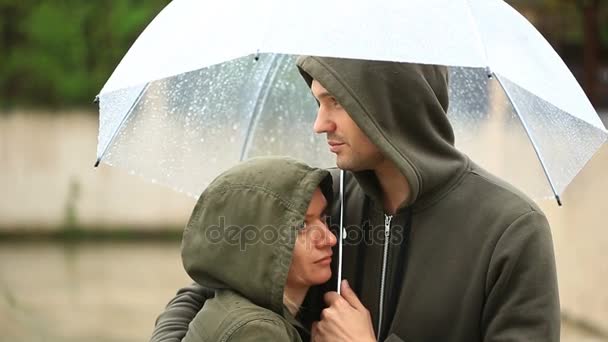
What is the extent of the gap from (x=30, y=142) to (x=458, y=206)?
9645 millimetres

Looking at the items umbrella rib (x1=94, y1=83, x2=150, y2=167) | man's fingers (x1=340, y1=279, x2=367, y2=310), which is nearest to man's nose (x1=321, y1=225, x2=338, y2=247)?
man's fingers (x1=340, y1=279, x2=367, y2=310)

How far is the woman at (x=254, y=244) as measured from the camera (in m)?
2.28

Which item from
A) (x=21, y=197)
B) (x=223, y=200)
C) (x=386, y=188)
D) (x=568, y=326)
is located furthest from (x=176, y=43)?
(x=21, y=197)

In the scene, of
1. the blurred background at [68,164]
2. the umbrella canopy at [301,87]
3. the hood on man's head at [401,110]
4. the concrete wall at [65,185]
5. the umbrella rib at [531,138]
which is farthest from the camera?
the concrete wall at [65,185]

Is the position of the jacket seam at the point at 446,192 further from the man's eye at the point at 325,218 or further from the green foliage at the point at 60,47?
the green foliage at the point at 60,47

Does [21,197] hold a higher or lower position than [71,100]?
lower

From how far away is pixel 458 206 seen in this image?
2.40 m

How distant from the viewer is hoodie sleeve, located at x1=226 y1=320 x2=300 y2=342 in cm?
220

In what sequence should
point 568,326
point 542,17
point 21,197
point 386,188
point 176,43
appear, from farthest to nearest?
point 21,197 → point 542,17 → point 568,326 → point 386,188 → point 176,43


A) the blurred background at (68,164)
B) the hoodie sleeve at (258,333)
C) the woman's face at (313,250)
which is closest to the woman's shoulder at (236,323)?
the hoodie sleeve at (258,333)

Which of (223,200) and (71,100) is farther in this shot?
(71,100)

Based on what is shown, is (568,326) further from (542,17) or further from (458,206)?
(458,206)

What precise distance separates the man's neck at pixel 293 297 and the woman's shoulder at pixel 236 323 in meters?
0.10

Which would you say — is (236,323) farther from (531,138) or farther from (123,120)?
(531,138)
